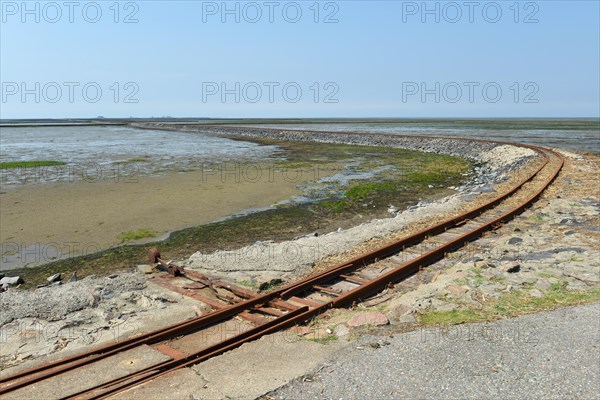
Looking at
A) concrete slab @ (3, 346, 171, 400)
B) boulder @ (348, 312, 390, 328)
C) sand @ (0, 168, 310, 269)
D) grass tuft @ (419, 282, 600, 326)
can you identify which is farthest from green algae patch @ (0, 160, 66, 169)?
grass tuft @ (419, 282, 600, 326)

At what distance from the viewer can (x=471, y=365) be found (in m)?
4.69

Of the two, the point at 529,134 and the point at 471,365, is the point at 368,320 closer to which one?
the point at 471,365

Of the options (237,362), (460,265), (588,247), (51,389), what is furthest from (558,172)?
(51,389)

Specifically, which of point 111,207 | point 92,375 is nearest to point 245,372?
point 92,375

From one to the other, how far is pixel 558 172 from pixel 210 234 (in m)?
16.0

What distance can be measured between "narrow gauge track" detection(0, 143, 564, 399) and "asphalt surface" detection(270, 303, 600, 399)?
116cm

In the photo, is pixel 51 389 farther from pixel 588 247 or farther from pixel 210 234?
pixel 588 247

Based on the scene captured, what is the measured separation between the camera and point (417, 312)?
6074 mm

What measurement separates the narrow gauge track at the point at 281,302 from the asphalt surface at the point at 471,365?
116 cm

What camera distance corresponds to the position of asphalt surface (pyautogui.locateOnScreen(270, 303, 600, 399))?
13.9 feet

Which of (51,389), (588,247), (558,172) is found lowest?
(51,389)

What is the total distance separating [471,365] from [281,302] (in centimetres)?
284

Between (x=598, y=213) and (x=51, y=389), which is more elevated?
(x=598, y=213)

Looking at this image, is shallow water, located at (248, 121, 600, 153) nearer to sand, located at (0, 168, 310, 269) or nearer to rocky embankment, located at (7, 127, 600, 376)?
sand, located at (0, 168, 310, 269)
